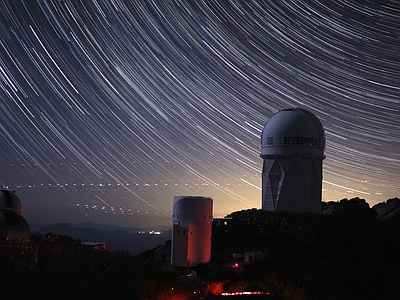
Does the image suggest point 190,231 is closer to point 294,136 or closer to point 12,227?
point 12,227

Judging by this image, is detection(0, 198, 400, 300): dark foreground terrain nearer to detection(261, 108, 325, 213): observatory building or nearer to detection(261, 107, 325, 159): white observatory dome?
detection(261, 108, 325, 213): observatory building

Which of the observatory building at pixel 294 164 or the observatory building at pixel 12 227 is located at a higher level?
the observatory building at pixel 294 164

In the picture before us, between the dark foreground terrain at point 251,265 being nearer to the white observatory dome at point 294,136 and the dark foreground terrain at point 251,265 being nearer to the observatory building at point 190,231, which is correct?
the observatory building at point 190,231

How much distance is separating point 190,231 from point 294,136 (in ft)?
42.6

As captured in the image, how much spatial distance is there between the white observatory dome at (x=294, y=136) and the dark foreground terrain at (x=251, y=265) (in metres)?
4.57


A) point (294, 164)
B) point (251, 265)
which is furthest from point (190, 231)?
point (294, 164)

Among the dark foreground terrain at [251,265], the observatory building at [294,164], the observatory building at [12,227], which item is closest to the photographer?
the dark foreground terrain at [251,265]

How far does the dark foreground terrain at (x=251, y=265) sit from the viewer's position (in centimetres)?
2145

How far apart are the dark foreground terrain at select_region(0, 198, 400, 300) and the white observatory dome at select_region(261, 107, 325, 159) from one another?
4566 mm

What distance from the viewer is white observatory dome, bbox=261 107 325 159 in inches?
1599

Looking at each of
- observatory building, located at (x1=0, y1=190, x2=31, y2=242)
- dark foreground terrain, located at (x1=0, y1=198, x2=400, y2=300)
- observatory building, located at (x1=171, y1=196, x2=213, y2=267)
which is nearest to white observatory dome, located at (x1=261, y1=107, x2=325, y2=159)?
dark foreground terrain, located at (x1=0, y1=198, x2=400, y2=300)

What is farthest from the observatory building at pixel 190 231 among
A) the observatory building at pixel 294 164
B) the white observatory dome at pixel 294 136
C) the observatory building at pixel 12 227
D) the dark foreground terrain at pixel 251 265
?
the white observatory dome at pixel 294 136

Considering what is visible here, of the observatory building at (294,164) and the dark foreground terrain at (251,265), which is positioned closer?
the dark foreground terrain at (251,265)

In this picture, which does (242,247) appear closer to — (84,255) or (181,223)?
(181,223)
